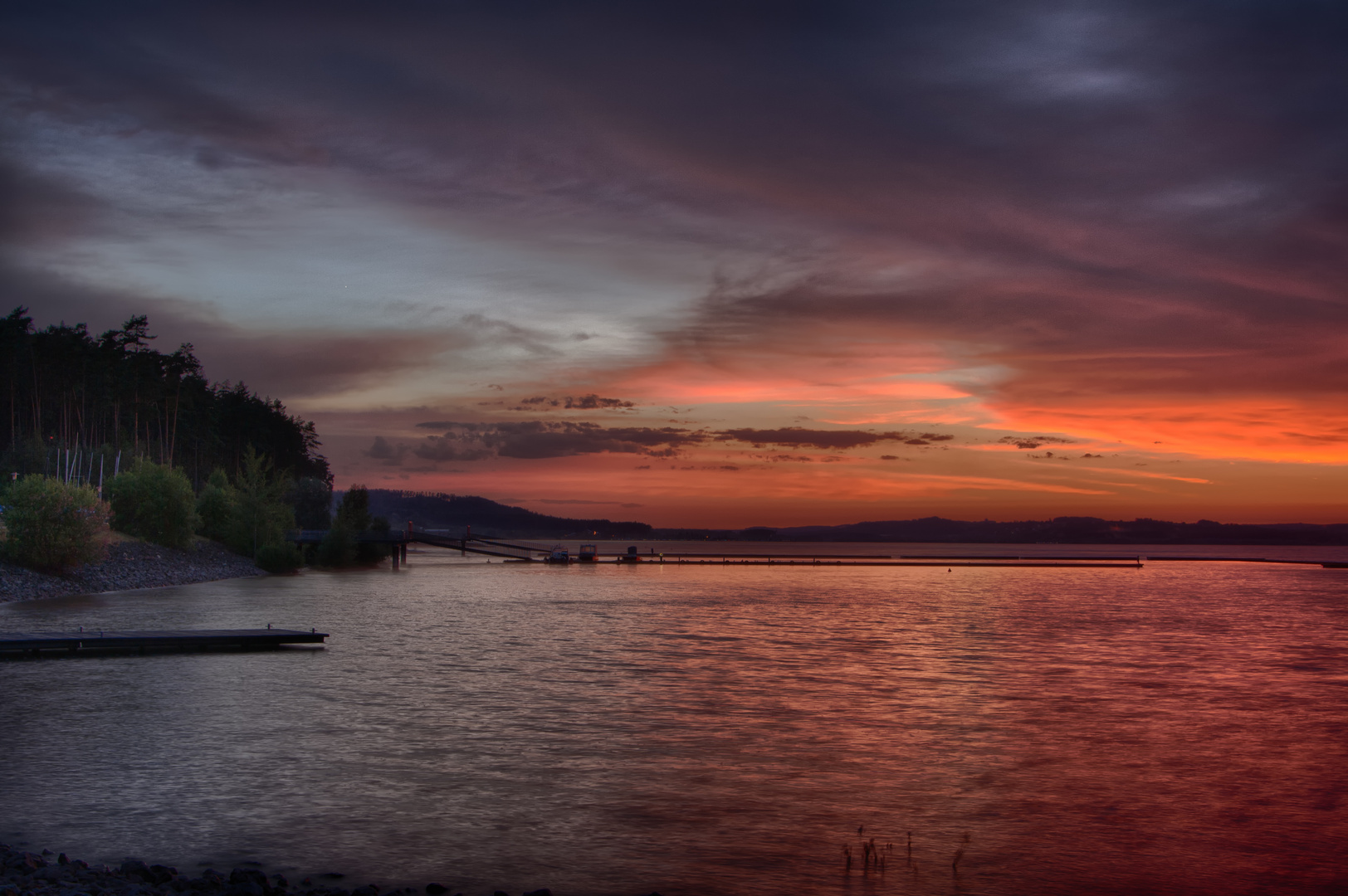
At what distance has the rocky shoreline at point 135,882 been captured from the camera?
12.0 m

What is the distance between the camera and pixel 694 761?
2261cm

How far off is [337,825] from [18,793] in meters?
6.46

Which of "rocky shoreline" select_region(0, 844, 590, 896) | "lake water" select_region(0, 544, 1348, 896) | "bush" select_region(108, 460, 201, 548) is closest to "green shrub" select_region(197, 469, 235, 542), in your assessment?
"bush" select_region(108, 460, 201, 548)

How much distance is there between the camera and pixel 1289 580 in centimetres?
13550

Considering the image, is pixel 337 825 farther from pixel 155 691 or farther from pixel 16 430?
pixel 16 430

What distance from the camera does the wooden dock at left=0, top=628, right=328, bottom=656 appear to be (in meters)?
36.6

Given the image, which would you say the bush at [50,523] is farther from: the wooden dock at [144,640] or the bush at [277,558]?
the bush at [277,558]

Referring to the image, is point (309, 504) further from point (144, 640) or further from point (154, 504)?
point (144, 640)

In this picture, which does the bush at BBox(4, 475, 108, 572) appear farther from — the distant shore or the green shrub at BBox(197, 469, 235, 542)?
the distant shore

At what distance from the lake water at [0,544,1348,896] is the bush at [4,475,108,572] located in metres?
14.7

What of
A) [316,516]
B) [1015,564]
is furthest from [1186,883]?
[1015,564]

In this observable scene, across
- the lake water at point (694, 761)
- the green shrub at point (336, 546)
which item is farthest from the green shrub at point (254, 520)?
the lake water at point (694, 761)

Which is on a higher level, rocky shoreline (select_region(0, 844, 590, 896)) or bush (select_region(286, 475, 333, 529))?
bush (select_region(286, 475, 333, 529))

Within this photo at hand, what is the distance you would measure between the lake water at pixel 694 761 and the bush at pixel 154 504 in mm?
37807
